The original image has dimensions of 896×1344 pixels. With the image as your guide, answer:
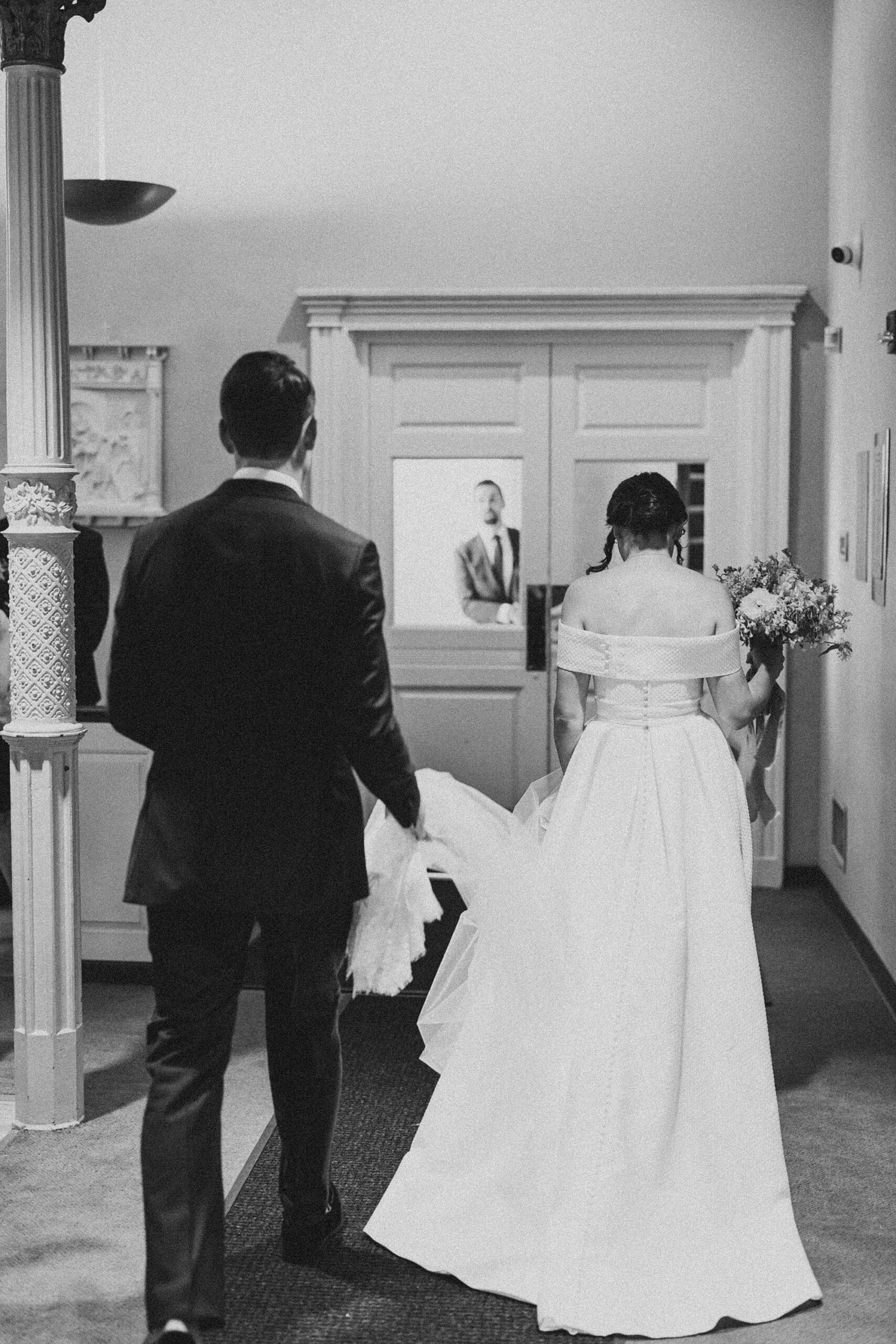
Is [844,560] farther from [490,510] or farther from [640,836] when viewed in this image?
[640,836]

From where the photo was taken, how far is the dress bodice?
11.7 feet

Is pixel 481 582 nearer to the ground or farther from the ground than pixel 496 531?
nearer to the ground

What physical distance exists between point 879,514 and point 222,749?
3485 mm

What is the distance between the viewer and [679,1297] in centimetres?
301

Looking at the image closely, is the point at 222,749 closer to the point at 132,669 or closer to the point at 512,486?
the point at 132,669

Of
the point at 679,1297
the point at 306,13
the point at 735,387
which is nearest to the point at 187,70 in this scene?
the point at 306,13

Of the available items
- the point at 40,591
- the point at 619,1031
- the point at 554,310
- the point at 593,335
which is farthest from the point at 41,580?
the point at 593,335

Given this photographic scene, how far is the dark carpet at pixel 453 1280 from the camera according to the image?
2.96 m

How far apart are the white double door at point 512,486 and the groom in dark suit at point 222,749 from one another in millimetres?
4471

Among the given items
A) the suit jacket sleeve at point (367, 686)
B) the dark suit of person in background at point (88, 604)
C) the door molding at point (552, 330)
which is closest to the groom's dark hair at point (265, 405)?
the suit jacket sleeve at point (367, 686)

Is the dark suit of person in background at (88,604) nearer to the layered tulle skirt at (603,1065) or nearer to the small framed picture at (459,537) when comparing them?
the small framed picture at (459,537)

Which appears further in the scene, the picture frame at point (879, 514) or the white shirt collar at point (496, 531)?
the white shirt collar at point (496, 531)

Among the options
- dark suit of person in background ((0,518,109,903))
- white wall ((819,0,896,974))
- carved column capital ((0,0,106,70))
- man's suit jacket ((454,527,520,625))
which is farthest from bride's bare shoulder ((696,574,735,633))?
man's suit jacket ((454,527,520,625))

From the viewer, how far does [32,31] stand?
382cm
